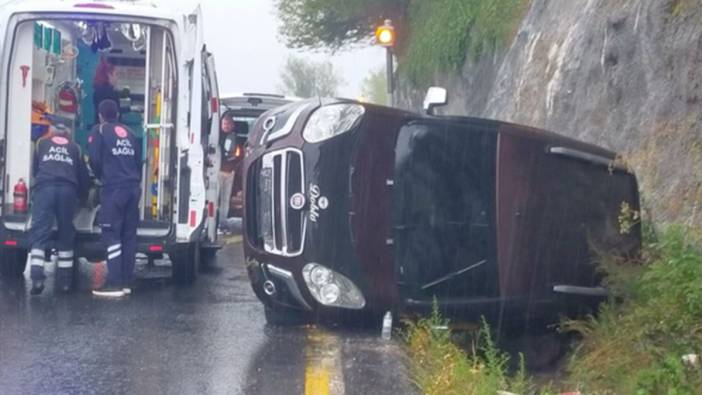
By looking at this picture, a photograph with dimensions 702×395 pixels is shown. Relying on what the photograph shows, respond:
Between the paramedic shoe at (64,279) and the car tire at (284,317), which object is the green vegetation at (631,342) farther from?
the paramedic shoe at (64,279)

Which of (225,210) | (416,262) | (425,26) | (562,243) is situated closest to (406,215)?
(416,262)

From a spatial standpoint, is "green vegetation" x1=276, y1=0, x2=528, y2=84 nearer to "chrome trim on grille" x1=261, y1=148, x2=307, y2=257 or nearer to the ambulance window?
the ambulance window

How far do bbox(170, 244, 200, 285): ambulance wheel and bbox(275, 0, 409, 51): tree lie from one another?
549 inches

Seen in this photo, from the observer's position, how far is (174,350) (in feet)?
30.6

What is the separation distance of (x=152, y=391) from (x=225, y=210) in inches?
389

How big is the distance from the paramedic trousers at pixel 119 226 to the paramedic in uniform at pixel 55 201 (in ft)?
1.11

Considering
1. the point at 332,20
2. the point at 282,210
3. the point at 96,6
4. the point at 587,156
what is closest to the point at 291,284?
the point at 282,210

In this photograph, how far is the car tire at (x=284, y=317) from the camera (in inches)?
403

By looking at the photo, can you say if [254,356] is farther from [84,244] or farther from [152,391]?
[84,244]

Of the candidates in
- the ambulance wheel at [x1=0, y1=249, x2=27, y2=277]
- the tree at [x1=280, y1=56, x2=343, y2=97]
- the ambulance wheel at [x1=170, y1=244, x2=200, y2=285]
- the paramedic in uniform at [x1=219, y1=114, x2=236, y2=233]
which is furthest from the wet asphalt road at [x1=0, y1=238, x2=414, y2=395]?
the tree at [x1=280, y1=56, x2=343, y2=97]

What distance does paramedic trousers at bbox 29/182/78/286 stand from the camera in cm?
1170

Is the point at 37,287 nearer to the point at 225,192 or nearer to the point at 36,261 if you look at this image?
the point at 36,261

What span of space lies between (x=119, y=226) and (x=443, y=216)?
370cm

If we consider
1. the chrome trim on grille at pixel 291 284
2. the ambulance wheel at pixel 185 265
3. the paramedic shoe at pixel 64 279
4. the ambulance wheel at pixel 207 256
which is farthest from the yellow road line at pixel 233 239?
the chrome trim on grille at pixel 291 284
